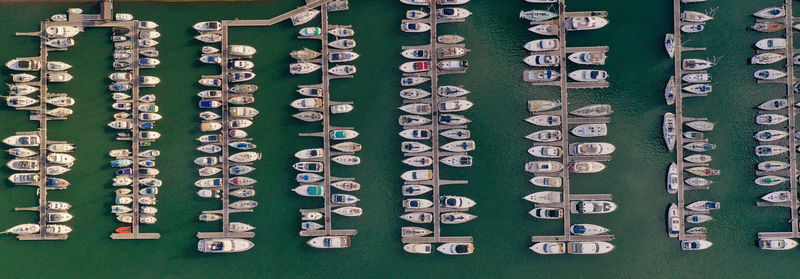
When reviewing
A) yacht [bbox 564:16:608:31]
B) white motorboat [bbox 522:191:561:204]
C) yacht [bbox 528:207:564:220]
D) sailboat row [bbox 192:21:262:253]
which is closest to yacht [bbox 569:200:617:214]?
yacht [bbox 528:207:564:220]

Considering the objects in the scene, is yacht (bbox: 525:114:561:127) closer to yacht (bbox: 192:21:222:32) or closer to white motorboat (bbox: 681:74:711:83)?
white motorboat (bbox: 681:74:711:83)

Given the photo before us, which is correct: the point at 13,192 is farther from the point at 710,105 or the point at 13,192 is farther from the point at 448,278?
the point at 710,105

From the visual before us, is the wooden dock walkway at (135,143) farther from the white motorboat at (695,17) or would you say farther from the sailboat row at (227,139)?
the white motorboat at (695,17)

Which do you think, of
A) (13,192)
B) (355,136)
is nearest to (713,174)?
(355,136)

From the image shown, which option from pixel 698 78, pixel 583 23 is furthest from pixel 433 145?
pixel 698 78

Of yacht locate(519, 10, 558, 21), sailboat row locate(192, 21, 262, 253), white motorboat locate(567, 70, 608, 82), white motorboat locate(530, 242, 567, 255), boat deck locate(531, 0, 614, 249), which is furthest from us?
sailboat row locate(192, 21, 262, 253)

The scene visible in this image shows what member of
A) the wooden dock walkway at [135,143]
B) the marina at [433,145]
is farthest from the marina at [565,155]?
the wooden dock walkway at [135,143]
